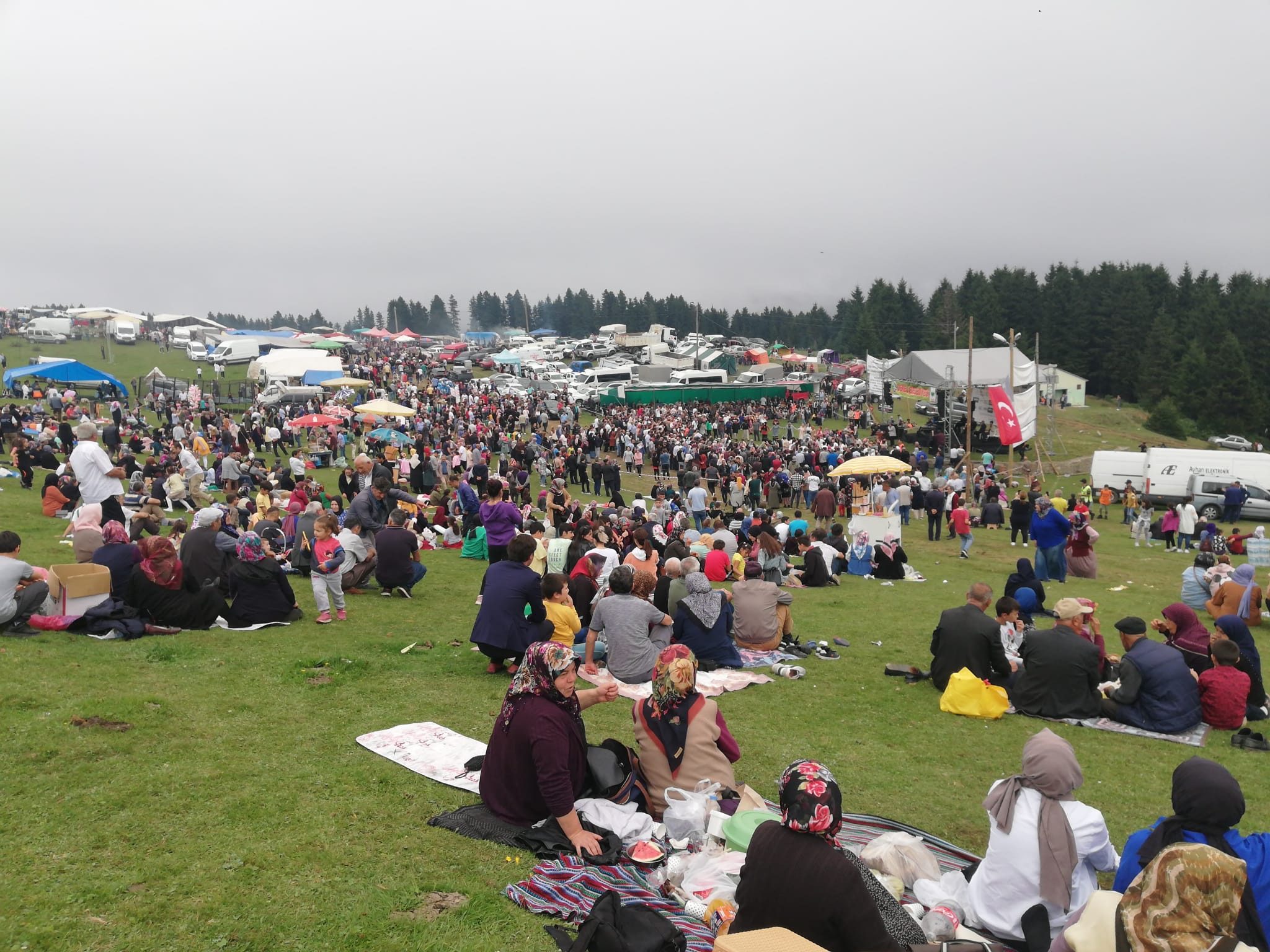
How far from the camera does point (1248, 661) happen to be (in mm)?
8086

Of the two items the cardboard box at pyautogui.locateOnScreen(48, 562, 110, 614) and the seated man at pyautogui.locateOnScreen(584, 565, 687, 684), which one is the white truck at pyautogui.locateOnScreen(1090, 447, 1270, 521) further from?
the cardboard box at pyautogui.locateOnScreen(48, 562, 110, 614)

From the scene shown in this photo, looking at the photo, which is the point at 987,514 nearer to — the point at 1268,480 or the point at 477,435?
the point at 1268,480

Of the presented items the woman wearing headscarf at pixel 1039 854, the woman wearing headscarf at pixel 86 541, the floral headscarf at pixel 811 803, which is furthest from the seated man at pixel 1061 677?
the woman wearing headscarf at pixel 86 541

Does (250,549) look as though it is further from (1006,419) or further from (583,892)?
(1006,419)

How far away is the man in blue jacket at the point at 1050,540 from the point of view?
15.5 metres

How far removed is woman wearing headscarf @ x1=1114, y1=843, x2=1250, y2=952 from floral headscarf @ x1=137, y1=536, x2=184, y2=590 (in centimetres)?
884

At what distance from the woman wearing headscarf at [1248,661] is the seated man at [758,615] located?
4.28 metres

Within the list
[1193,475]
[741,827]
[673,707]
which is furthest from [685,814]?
[1193,475]

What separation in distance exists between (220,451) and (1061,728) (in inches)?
1031

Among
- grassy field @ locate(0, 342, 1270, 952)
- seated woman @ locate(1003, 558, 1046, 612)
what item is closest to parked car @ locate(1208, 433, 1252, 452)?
seated woman @ locate(1003, 558, 1046, 612)

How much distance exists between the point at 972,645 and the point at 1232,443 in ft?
170

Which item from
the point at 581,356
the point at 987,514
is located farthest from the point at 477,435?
the point at 581,356

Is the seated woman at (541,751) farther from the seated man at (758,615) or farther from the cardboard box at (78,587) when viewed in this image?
the cardboard box at (78,587)

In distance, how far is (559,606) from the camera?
27.9 ft
